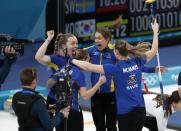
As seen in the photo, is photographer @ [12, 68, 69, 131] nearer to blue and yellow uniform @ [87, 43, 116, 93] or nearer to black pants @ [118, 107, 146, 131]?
black pants @ [118, 107, 146, 131]

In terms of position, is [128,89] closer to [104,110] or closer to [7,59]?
[104,110]

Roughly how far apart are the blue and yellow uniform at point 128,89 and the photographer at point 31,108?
1.04 metres

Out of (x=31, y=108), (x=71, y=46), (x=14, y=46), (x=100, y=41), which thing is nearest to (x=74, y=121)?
(x=71, y=46)

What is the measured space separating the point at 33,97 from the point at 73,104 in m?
1.09

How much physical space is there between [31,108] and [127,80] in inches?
56.5

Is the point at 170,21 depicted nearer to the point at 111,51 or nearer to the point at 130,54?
the point at 111,51

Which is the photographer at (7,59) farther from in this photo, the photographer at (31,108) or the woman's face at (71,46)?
the woman's face at (71,46)

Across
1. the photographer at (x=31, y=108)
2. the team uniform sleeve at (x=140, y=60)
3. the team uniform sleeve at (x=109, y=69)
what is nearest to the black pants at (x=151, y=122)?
the team uniform sleeve at (x=140, y=60)

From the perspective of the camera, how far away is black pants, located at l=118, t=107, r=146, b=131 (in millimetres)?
7734

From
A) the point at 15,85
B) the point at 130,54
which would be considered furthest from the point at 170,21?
the point at 130,54

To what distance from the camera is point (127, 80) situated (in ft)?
25.1

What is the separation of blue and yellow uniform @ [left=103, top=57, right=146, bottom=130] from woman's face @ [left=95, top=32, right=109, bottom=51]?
3.41ft

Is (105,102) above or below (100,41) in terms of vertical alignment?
below

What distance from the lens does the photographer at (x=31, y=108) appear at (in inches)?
270
